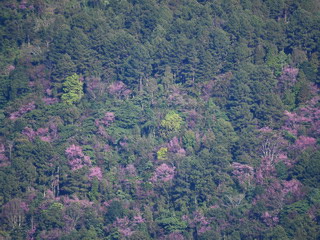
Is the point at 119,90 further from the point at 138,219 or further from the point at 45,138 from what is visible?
the point at 138,219

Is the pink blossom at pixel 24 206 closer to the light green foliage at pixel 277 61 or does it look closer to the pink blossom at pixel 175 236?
the pink blossom at pixel 175 236

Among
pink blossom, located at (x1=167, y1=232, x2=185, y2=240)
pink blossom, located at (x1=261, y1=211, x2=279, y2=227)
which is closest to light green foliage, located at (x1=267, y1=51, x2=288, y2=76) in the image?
pink blossom, located at (x1=261, y1=211, x2=279, y2=227)

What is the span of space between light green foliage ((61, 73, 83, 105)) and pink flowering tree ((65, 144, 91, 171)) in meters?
6.67

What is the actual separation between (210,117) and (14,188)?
57.8 feet

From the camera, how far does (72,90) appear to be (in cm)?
8400

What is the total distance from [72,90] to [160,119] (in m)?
7.94

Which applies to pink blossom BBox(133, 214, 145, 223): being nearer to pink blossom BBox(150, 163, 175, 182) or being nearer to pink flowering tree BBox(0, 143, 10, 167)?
pink blossom BBox(150, 163, 175, 182)

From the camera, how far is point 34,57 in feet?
286

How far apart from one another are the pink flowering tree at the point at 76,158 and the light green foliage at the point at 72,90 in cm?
667

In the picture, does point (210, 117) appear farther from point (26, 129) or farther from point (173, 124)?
point (26, 129)

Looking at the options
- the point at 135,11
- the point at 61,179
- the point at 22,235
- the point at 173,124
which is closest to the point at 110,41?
the point at 135,11

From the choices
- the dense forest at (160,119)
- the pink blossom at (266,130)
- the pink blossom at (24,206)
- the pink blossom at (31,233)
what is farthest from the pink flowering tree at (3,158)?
the pink blossom at (266,130)

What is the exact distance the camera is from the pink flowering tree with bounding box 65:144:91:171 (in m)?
76.8

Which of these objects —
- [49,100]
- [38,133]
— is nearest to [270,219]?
[38,133]
